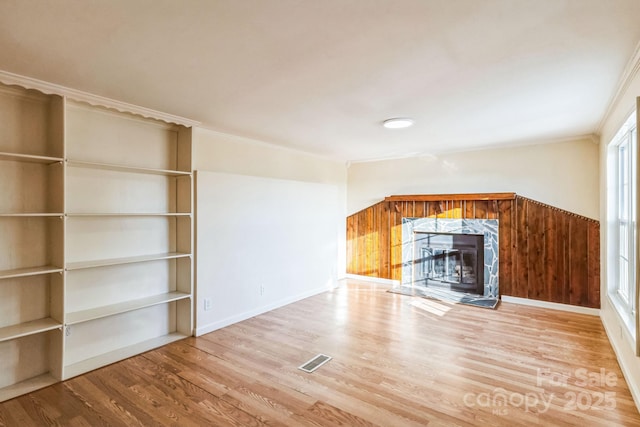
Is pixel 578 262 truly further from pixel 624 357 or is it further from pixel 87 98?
pixel 87 98

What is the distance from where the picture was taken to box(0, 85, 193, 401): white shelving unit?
2.66 meters

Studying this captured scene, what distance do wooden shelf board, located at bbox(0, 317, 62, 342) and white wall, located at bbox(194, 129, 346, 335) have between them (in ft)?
4.27

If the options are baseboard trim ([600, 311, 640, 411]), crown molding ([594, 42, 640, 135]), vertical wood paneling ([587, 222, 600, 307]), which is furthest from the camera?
vertical wood paneling ([587, 222, 600, 307])

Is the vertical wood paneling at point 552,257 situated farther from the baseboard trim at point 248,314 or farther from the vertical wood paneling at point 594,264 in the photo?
the baseboard trim at point 248,314

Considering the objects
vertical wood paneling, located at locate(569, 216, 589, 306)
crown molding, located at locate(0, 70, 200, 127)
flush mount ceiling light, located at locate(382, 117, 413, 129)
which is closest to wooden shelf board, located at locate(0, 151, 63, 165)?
crown molding, located at locate(0, 70, 200, 127)

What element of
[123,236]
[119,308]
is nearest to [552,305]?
[119,308]

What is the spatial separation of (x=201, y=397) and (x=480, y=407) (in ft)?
6.66

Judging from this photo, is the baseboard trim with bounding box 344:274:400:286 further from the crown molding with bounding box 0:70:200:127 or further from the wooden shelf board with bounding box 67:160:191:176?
the crown molding with bounding box 0:70:200:127

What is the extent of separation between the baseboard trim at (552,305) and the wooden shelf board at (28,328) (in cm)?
542

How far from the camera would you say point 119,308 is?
3.12 m

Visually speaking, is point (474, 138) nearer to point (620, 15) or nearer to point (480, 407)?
point (620, 15)

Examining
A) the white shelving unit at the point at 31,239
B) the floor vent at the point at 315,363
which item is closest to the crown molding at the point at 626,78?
the floor vent at the point at 315,363

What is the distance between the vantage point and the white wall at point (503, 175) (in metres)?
4.46

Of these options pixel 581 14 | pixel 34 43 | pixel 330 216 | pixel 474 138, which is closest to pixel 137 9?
pixel 34 43
